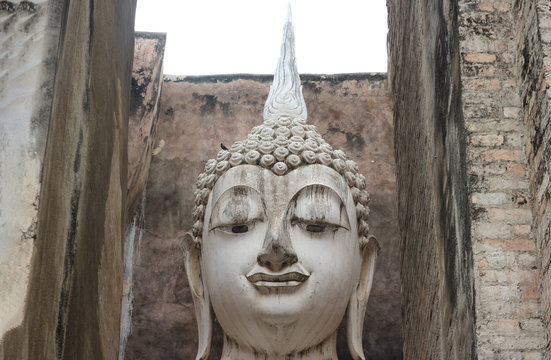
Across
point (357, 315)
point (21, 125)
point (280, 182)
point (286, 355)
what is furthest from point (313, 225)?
point (21, 125)

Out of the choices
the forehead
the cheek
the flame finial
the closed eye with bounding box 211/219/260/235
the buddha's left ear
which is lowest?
the buddha's left ear

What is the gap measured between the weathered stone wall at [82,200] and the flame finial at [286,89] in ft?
3.49

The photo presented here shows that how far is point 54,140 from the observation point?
7.02 meters

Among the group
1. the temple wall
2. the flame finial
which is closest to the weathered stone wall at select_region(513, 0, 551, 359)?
the temple wall

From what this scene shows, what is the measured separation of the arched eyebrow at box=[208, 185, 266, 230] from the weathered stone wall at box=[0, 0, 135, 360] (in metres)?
0.74

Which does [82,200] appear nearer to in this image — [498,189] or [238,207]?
[238,207]

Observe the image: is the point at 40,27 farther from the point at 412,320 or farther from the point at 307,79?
the point at 307,79

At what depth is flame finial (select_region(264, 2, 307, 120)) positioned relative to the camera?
29.7 feet

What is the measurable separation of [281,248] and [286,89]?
180cm

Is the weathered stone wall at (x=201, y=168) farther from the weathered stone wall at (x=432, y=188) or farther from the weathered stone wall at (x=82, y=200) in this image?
the weathered stone wall at (x=82, y=200)

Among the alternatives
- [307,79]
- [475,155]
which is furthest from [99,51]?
[307,79]

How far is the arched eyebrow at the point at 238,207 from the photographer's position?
8078 millimetres

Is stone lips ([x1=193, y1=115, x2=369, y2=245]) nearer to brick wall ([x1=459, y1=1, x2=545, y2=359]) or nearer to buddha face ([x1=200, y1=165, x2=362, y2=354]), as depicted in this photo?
buddha face ([x1=200, y1=165, x2=362, y2=354])

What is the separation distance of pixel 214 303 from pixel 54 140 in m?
1.75
